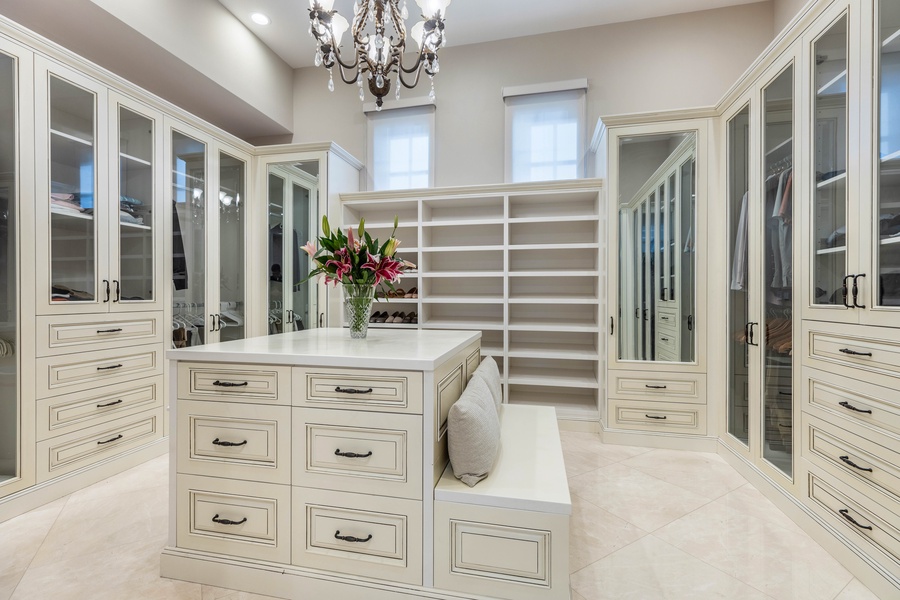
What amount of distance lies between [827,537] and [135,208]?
163 inches

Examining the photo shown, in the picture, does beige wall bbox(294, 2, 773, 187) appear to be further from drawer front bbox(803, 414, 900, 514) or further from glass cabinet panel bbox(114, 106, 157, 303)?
drawer front bbox(803, 414, 900, 514)

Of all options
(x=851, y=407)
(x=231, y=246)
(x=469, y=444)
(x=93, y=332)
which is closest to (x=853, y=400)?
(x=851, y=407)

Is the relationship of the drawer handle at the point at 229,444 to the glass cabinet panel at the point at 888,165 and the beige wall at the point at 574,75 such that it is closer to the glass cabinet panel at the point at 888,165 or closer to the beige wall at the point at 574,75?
the glass cabinet panel at the point at 888,165

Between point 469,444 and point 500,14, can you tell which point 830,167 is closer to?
point 469,444

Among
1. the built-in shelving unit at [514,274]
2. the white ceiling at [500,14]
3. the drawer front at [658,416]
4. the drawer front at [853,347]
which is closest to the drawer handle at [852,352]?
the drawer front at [853,347]

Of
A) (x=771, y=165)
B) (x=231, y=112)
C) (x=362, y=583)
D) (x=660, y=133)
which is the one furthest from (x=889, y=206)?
(x=231, y=112)

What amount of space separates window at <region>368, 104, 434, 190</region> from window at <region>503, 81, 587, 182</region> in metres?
0.79

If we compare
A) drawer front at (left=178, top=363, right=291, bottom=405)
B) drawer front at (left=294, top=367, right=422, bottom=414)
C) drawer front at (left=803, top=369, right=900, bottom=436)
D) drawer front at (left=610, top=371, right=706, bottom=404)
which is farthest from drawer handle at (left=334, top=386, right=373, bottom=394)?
drawer front at (left=610, top=371, right=706, bottom=404)

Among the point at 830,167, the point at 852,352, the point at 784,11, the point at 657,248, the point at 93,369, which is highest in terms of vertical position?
the point at 784,11

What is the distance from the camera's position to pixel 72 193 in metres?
2.30

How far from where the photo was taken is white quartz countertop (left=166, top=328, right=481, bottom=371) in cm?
139

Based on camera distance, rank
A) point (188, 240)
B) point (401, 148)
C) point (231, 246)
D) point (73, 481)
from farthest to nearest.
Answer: point (401, 148)
point (231, 246)
point (188, 240)
point (73, 481)

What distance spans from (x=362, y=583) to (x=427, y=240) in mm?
2836

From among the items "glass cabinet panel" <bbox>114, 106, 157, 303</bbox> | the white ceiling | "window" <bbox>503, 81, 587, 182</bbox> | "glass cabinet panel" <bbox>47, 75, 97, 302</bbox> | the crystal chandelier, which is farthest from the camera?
"window" <bbox>503, 81, 587, 182</bbox>
